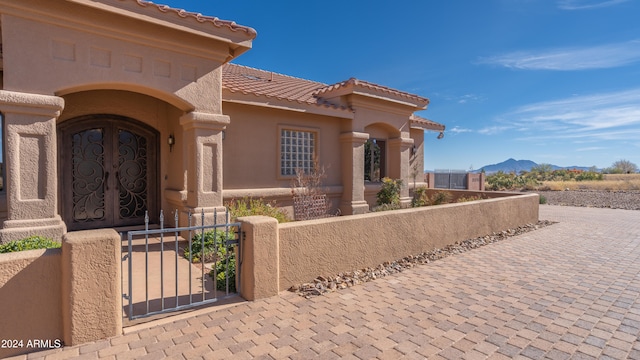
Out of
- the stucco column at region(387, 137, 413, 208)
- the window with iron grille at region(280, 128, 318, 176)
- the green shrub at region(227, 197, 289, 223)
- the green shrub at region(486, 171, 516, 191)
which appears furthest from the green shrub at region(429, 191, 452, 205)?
the green shrub at region(486, 171, 516, 191)

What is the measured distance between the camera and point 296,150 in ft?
36.1

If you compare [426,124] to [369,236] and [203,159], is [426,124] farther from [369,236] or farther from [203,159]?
[203,159]

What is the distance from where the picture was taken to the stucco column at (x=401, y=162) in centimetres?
1369

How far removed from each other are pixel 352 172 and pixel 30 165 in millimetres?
8583

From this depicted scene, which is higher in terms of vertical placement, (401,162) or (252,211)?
(401,162)

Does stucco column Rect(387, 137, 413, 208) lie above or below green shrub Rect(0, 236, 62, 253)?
above

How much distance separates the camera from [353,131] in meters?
11.8

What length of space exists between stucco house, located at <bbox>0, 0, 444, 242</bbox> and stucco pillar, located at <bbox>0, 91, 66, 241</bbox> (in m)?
0.02

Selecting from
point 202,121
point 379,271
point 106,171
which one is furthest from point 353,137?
point 106,171

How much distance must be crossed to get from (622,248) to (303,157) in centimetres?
892

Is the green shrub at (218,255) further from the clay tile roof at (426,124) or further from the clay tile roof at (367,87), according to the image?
the clay tile roof at (426,124)

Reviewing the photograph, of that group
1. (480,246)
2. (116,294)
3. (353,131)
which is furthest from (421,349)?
(353,131)

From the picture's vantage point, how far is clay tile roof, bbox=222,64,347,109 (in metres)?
9.65

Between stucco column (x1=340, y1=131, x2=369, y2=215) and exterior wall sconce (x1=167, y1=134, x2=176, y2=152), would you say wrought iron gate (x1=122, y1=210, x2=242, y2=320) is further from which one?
stucco column (x1=340, y1=131, x2=369, y2=215)
